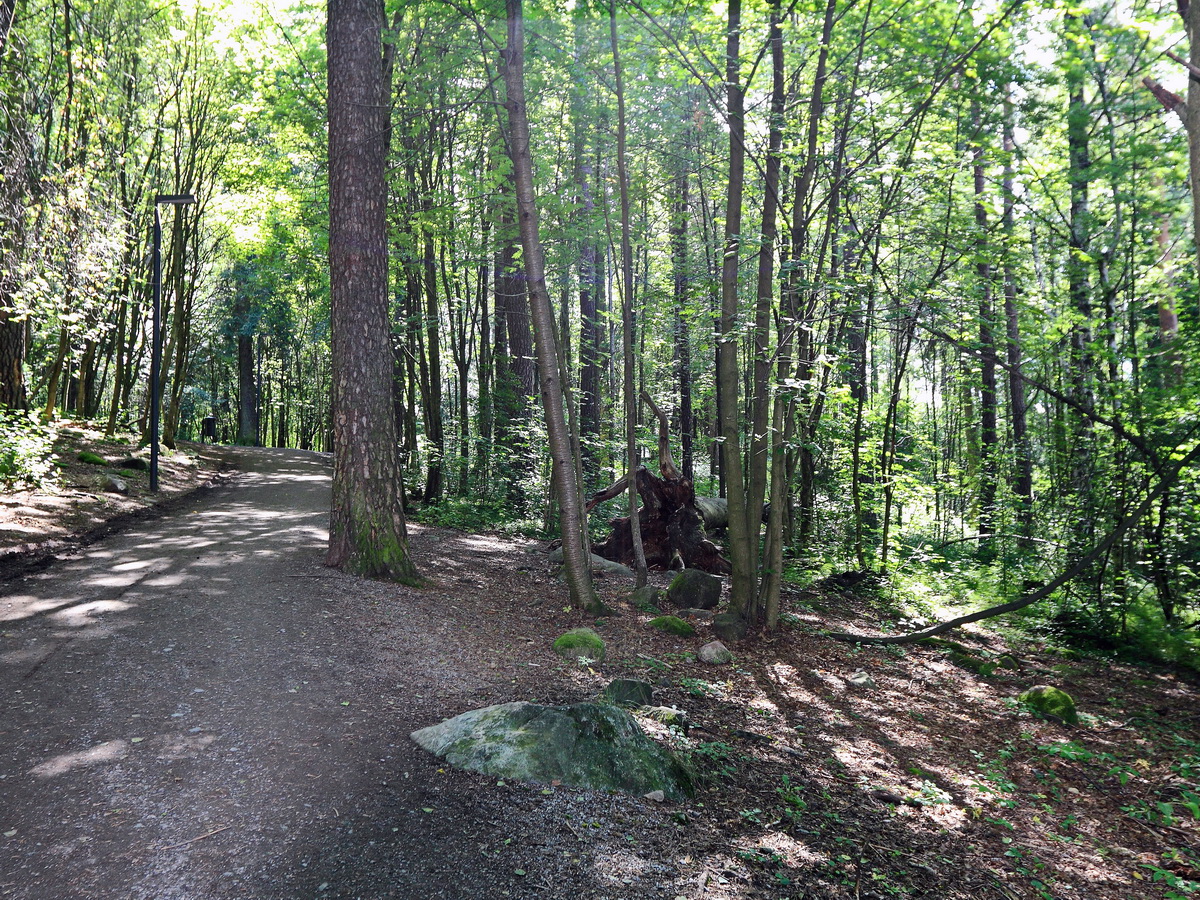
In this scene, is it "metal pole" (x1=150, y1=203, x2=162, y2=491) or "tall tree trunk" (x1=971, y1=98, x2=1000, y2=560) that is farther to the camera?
"metal pole" (x1=150, y1=203, x2=162, y2=491)

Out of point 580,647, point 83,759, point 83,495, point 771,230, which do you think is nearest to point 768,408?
point 771,230

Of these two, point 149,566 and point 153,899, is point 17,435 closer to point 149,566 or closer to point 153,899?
point 149,566

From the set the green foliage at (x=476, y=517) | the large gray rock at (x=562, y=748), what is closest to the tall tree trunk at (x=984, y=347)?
the large gray rock at (x=562, y=748)

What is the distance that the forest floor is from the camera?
3072mm

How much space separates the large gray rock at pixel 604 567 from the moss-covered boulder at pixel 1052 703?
525 centimetres

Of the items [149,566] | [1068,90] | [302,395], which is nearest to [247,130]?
[149,566]

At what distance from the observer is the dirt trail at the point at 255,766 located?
2898 mm

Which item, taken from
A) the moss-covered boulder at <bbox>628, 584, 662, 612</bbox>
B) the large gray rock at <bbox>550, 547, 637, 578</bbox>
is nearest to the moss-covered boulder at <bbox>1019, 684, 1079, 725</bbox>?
the moss-covered boulder at <bbox>628, 584, 662, 612</bbox>

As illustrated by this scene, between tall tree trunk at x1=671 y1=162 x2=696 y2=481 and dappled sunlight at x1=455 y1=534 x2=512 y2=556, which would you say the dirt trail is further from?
tall tree trunk at x1=671 y1=162 x2=696 y2=481

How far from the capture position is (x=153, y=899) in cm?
263

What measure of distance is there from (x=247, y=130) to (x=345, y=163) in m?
11.4

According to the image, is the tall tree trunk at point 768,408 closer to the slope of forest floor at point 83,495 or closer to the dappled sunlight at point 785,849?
the dappled sunlight at point 785,849

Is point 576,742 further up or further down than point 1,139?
further down

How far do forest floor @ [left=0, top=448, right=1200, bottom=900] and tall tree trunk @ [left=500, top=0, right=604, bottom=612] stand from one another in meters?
0.84
